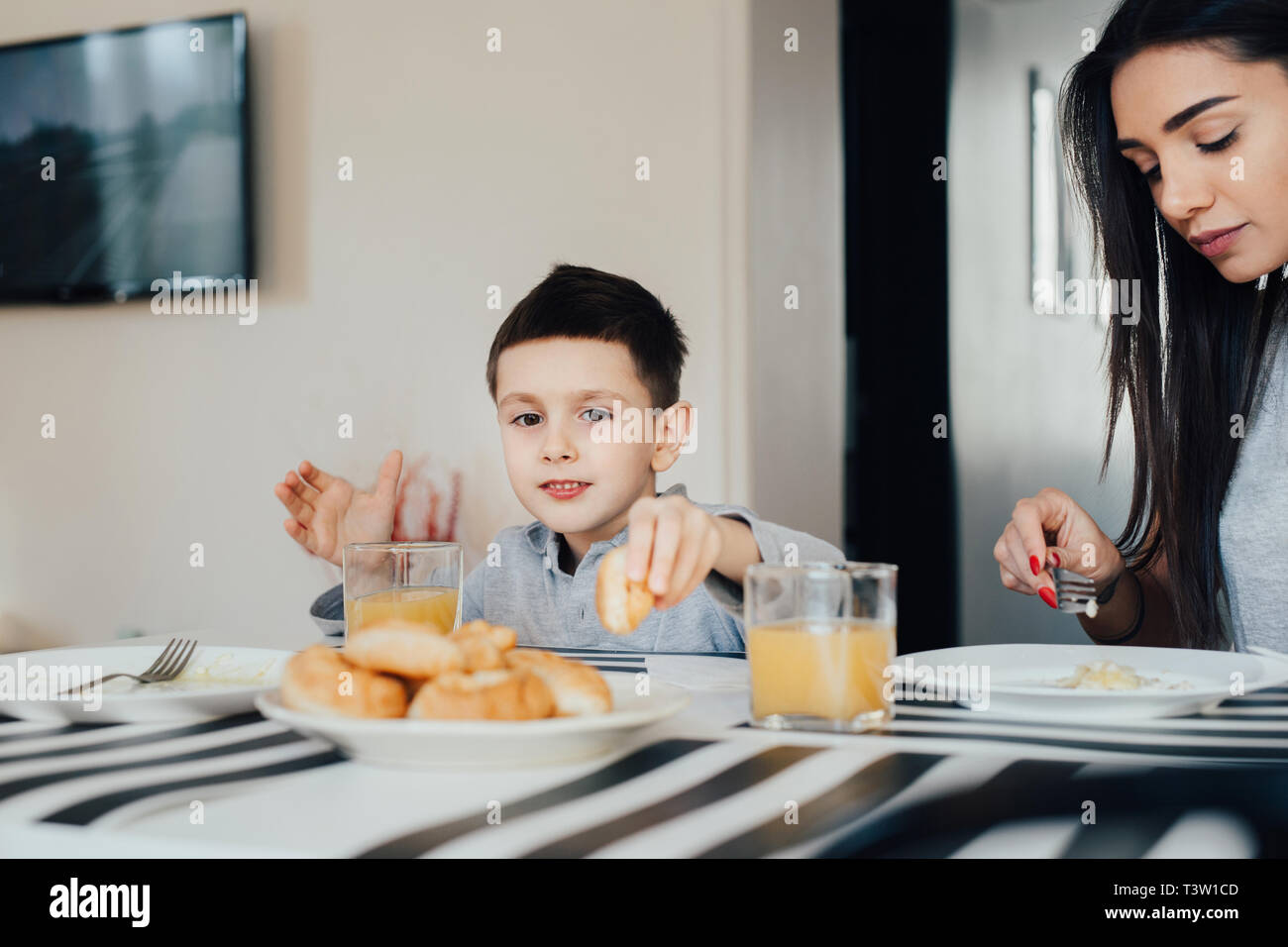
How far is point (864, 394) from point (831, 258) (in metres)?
0.39

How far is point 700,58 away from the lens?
211 centimetres

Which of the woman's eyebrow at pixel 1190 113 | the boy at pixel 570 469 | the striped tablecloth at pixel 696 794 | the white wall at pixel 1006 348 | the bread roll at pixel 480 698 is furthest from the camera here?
the white wall at pixel 1006 348

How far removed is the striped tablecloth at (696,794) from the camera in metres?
0.45

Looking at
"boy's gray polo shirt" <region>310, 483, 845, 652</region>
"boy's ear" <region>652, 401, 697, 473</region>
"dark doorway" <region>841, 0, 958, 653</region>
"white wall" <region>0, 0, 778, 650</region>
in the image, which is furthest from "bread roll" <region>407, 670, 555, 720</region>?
"dark doorway" <region>841, 0, 958, 653</region>

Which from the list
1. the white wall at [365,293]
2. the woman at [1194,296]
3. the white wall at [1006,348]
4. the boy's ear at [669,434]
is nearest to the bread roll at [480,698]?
the woman at [1194,296]

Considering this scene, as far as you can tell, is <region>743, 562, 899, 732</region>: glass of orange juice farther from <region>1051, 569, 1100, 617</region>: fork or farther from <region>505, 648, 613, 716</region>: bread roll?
<region>1051, 569, 1100, 617</region>: fork

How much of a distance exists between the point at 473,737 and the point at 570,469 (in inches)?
38.2

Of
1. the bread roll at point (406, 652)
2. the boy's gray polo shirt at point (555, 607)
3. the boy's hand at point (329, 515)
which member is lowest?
the boy's gray polo shirt at point (555, 607)

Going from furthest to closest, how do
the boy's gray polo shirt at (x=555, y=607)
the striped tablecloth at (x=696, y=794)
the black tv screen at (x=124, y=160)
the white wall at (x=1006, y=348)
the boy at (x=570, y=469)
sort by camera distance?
1. the white wall at (x=1006, y=348)
2. the black tv screen at (x=124, y=160)
3. the boy at (x=570, y=469)
4. the boy's gray polo shirt at (x=555, y=607)
5. the striped tablecloth at (x=696, y=794)

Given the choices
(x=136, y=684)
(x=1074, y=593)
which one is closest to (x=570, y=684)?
(x=136, y=684)

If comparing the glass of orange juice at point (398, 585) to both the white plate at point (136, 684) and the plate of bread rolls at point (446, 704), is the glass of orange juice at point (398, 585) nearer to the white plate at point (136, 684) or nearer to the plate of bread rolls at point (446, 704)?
the white plate at point (136, 684)

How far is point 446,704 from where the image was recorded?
562mm

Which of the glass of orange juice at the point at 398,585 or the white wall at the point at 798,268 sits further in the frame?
the white wall at the point at 798,268

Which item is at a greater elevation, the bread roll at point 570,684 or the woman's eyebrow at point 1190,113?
the woman's eyebrow at point 1190,113
